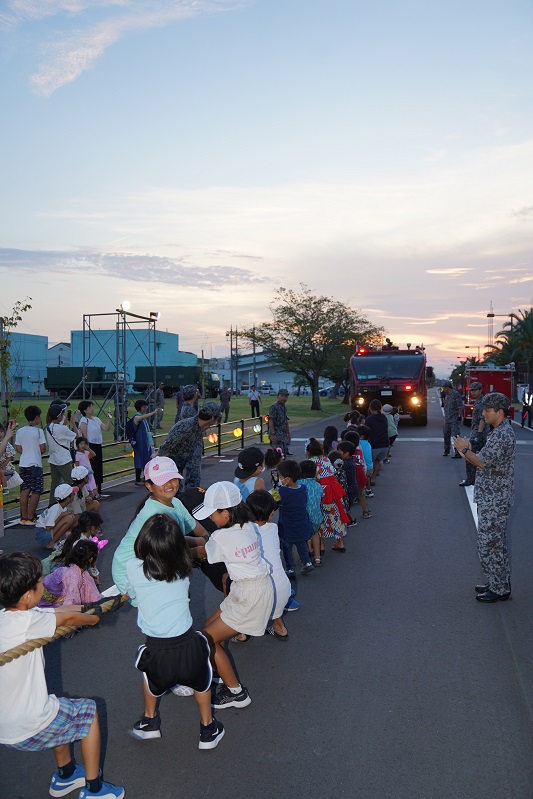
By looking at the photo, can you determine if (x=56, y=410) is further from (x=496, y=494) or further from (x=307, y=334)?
(x=307, y=334)

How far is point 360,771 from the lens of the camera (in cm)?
374

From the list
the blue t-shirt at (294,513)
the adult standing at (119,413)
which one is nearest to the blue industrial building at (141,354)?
the adult standing at (119,413)

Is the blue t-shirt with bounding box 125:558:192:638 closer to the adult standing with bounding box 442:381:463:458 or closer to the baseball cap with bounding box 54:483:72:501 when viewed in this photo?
the baseball cap with bounding box 54:483:72:501

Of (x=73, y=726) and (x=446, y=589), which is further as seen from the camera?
(x=446, y=589)

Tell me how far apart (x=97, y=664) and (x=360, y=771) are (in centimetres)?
234

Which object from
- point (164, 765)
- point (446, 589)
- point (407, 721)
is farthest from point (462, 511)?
point (164, 765)

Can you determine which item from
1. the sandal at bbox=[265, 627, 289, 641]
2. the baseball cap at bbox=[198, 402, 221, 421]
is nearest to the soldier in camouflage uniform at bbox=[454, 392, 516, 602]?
Answer: the sandal at bbox=[265, 627, 289, 641]

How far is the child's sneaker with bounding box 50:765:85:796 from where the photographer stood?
11.6 ft

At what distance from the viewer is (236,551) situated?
4.41m

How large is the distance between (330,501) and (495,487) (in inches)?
88.9

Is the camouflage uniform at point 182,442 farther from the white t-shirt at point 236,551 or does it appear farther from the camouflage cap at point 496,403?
the camouflage cap at point 496,403

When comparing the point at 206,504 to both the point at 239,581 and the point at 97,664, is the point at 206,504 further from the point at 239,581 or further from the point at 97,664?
the point at 97,664

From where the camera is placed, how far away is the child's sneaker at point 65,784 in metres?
3.53

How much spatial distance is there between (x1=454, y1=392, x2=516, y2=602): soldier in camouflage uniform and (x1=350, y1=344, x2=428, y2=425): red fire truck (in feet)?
68.7
